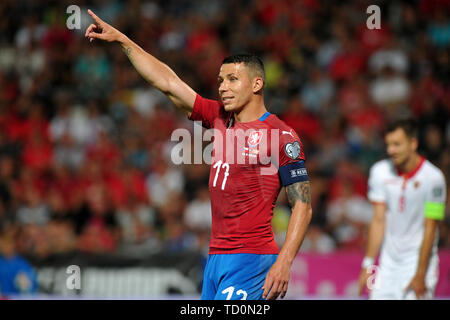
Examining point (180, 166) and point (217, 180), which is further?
point (180, 166)

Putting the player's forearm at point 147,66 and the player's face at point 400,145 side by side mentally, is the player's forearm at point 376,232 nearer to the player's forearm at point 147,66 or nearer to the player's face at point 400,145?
the player's face at point 400,145

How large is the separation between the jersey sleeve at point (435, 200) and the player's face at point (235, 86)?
102 inches

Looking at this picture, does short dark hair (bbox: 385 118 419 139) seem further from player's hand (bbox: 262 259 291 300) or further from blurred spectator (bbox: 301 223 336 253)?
blurred spectator (bbox: 301 223 336 253)

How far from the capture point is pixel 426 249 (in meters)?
6.38

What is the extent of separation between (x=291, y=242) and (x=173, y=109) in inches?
338

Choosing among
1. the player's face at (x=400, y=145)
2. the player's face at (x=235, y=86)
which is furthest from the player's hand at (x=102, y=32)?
the player's face at (x=400, y=145)

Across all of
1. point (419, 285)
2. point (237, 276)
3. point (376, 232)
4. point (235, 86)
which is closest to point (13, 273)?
point (376, 232)

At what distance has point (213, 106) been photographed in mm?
5156

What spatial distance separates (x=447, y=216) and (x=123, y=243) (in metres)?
4.80

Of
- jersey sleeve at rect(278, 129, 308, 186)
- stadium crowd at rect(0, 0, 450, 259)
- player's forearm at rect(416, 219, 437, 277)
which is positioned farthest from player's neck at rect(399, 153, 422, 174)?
stadium crowd at rect(0, 0, 450, 259)

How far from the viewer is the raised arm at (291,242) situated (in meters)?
4.38

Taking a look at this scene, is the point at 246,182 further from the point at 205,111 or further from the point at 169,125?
the point at 169,125

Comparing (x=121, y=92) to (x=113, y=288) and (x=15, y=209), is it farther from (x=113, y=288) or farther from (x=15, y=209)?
(x=113, y=288)

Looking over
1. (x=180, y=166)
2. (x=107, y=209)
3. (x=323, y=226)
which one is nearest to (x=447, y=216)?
(x=323, y=226)
